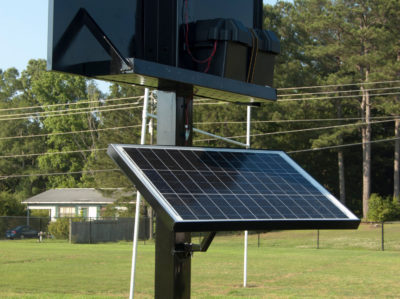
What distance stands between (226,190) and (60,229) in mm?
47899

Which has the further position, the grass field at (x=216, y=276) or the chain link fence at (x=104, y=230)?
the chain link fence at (x=104, y=230)

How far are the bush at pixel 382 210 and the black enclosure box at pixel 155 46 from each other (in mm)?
46060

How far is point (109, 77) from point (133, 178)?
3.84 ft

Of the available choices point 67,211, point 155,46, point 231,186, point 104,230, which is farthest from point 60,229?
point 231,186

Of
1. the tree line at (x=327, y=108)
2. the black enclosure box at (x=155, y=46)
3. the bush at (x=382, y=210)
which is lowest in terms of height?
the bush at (x=382, y=210)

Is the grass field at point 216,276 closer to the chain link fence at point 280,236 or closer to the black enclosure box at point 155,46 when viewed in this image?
the black enclosure box at point 155,46

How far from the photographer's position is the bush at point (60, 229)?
53594 mm

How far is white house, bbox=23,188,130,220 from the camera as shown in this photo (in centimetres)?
7425

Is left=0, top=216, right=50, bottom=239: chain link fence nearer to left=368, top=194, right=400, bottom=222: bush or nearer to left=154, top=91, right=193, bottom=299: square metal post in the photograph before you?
left=368, top=194, right=400, bottom=222: bush

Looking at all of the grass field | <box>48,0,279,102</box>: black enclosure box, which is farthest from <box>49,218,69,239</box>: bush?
<box>48,0,279,102</box>: black enclosure box

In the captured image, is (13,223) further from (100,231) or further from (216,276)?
(216,276)

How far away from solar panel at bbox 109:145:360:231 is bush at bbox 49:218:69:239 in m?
46.9

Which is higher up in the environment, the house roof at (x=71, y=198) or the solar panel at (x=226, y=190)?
the solar panel at (x=226, y=190)

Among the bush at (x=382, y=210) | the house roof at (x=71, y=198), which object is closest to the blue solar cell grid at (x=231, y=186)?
the bush at (x=382, y=210)
